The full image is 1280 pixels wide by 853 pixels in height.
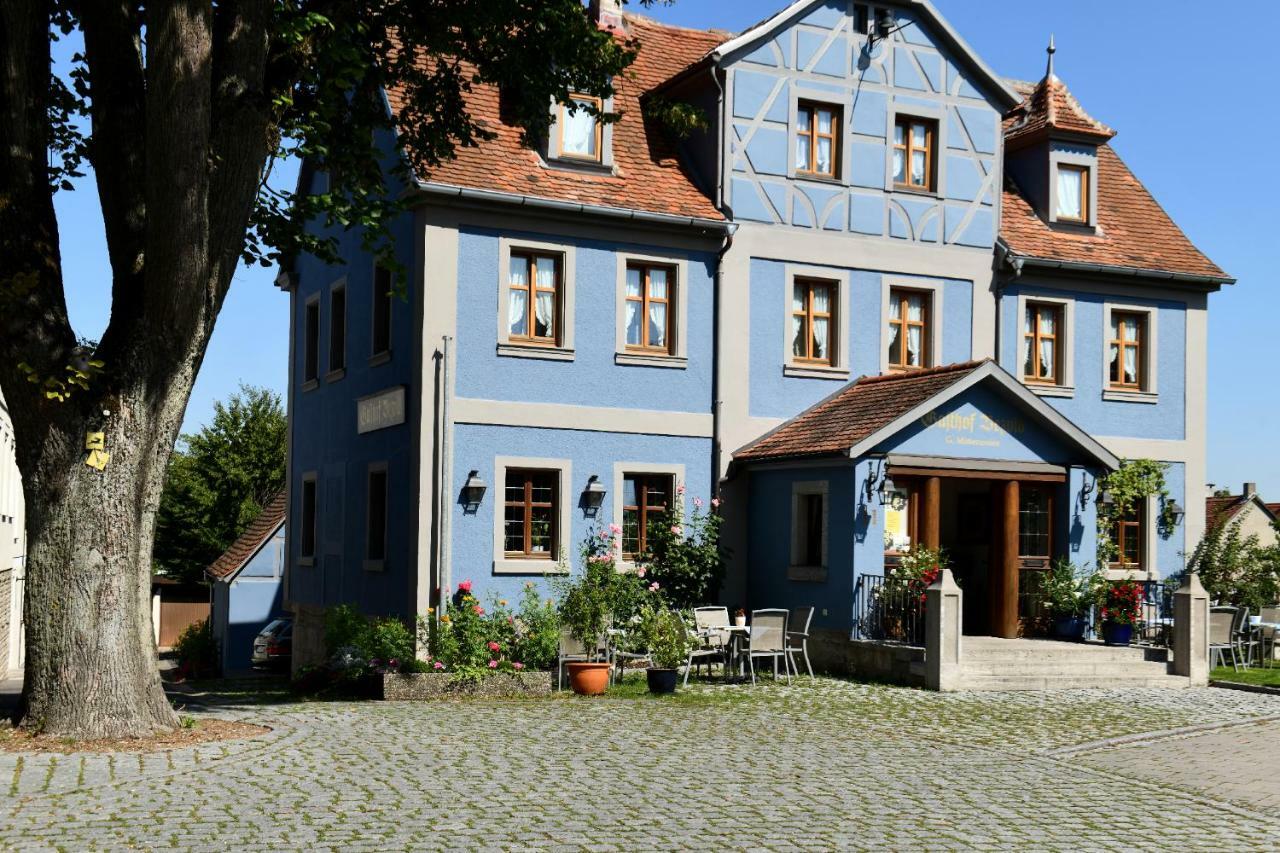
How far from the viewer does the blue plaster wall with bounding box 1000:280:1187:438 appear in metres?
24.1

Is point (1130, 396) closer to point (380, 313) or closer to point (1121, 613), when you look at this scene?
point (1121, 613)

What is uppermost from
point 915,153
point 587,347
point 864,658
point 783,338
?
point 915,153

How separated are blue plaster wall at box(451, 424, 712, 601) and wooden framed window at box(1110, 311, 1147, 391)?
748 centimetres

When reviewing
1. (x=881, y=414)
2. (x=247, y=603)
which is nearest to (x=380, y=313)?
(x=881, y=414)

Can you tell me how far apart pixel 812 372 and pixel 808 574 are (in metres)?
3.32

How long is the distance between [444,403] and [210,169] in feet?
22.7

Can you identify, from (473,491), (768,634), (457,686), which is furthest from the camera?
(473,491)

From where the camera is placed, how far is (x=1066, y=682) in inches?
762

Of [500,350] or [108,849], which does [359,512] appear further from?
[108,849]

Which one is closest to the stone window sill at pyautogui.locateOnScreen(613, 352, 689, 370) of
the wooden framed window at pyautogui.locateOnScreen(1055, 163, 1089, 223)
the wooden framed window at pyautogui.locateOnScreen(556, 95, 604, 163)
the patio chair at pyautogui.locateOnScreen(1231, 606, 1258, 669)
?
the wooden framed window at pyautogui.locateOnScreen(556, 95, 604, 163)

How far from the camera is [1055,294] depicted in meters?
24.3

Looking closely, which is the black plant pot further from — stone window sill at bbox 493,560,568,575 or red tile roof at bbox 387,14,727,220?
red tile roof at bbox 387,14,727,220

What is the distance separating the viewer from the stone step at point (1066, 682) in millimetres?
18906

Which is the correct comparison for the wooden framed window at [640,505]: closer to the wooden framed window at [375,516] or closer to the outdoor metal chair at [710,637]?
the outdoor metal chair at [710,637]
